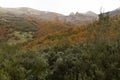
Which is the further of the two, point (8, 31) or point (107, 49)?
point (8, 31)

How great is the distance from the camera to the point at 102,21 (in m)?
21.0

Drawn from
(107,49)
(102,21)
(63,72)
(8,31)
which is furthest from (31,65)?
(8,31)

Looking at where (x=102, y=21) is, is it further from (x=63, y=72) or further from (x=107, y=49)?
(x=63, y=72)

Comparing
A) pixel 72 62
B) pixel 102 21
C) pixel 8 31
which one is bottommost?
pixel 8 31

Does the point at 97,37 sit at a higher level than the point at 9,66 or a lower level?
higher

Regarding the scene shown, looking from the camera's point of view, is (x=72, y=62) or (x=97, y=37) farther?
(x=97, y=37)

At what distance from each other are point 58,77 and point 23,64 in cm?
299

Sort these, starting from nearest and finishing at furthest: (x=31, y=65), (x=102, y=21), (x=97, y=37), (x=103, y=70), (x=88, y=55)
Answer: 1. (x=103, y=70)
2. (x=88, y=55)
3. (x=31, y=65)
4. (x=97, y=37)
5. (x=102, y=21)

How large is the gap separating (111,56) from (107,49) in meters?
1.27

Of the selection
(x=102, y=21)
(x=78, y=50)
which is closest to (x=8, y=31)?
(x=102, y=21)

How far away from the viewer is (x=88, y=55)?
14836mm

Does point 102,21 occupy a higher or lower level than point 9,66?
higher

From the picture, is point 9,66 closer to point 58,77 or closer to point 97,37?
point 58,77

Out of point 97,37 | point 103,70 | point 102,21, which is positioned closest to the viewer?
point 103,70
